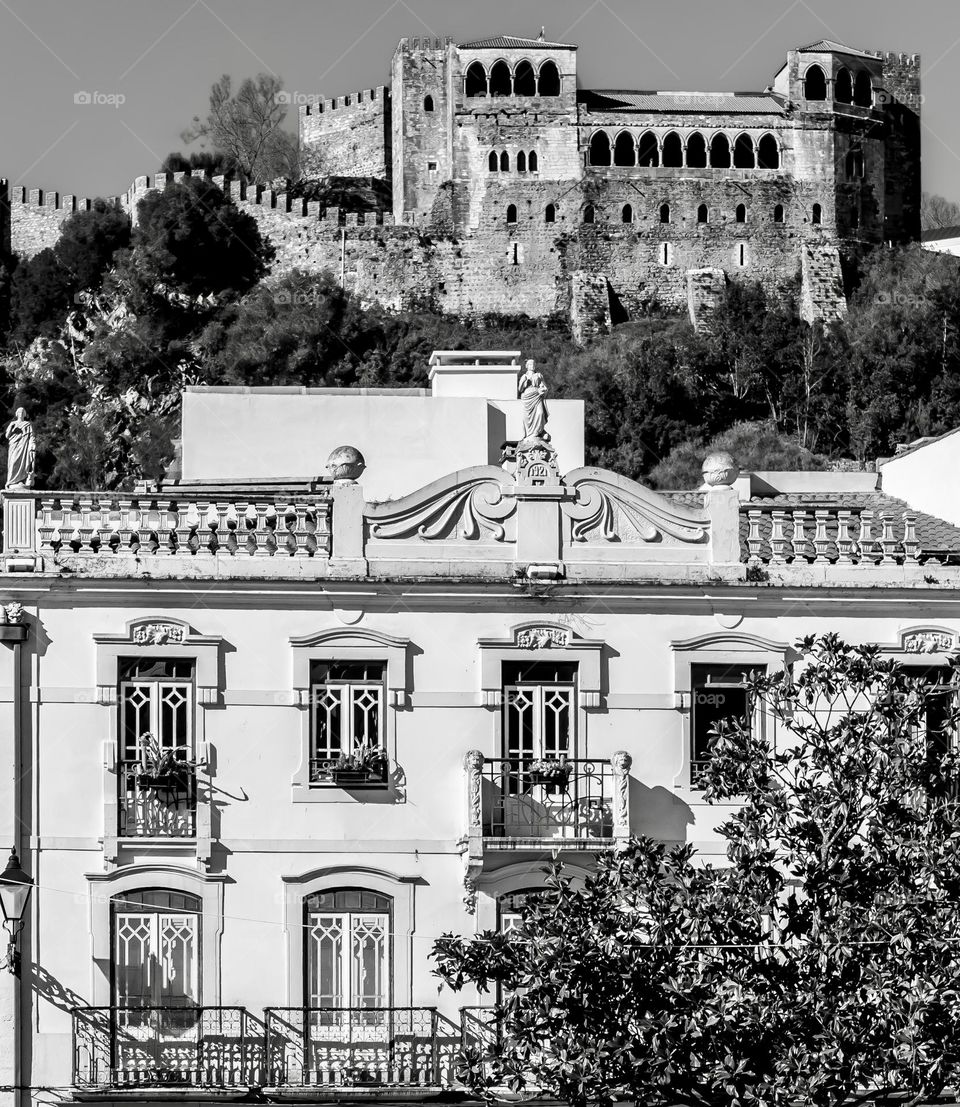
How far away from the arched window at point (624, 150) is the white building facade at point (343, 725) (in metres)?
98.3

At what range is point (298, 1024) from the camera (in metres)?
27.0

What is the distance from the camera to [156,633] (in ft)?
90.2

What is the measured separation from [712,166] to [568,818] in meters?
101

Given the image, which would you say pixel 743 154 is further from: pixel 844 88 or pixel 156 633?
pixel 156 633

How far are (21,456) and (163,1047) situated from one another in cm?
724

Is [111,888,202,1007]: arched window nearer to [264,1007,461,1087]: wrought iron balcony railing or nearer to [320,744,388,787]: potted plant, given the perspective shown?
[264,1007,461,1087]: wrought iron balcony railing

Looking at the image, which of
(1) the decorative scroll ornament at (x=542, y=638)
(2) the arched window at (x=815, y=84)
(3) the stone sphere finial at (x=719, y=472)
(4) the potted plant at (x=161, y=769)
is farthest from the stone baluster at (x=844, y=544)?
(2) the arched window at (x=815, y=84)

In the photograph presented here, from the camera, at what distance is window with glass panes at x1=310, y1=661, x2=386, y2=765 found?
90.7 feet

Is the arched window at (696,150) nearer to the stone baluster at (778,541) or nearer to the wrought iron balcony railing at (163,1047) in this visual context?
the stone baluster at (778,541)

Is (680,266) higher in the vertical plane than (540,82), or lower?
lower

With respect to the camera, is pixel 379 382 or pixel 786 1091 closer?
pixel 786 1091

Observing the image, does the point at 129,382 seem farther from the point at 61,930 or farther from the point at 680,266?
the point at 61,930

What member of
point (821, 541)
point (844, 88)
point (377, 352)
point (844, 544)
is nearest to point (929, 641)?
point (844, 544)

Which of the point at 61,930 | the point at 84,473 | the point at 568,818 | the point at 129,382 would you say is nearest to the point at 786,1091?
the point at 568,818
